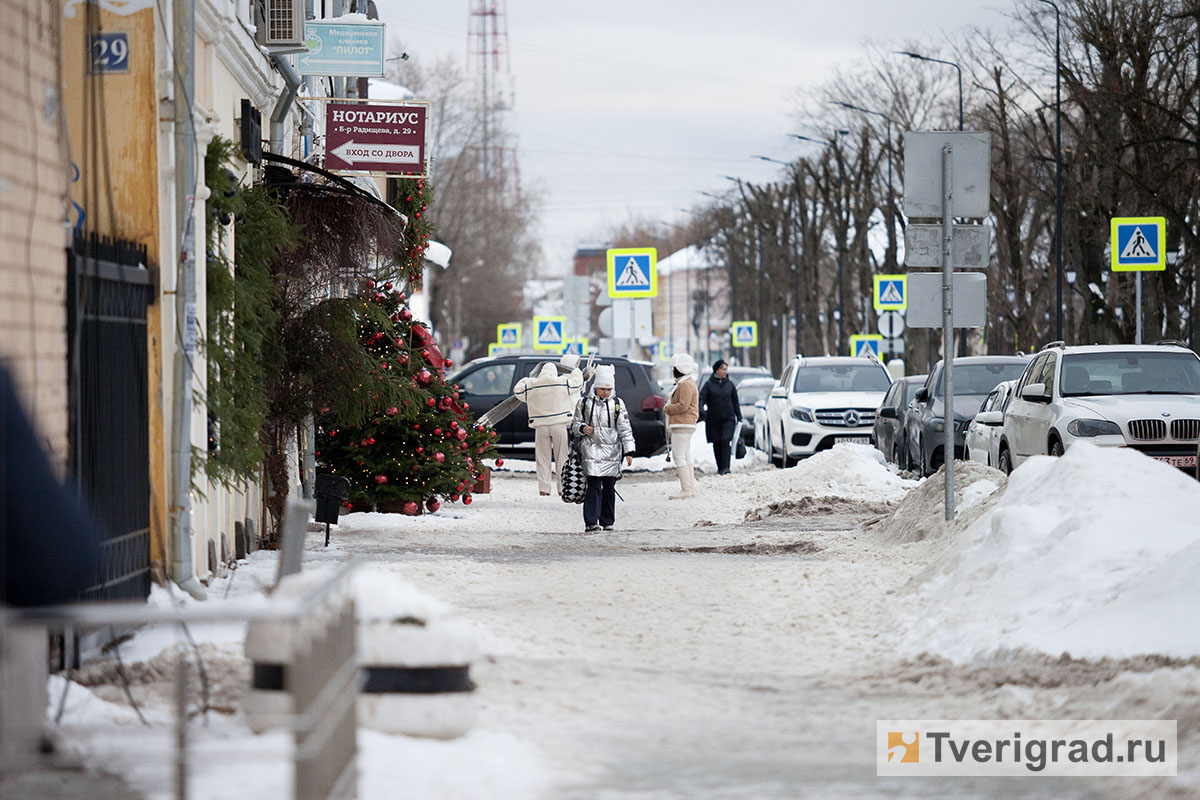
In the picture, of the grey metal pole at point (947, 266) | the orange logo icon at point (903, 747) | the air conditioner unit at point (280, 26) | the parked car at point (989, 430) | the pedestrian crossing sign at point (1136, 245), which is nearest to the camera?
the orange logo icon at point (903, 747)

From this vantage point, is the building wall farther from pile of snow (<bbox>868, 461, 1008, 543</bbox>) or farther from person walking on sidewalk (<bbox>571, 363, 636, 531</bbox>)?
person walking on sidewalk (<bbox>571, 363, 636, 531</bbox>)

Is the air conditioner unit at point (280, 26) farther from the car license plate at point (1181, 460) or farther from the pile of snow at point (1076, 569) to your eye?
the car license plate at point (1181, 460)

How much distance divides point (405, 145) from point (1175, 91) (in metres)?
26.5

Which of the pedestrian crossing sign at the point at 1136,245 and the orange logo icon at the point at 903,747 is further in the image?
the pedestrian crossing sign at the point at 1136,245

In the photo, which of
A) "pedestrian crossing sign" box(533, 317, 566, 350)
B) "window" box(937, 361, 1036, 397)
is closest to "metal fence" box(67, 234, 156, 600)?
"window" box(937, 361, 1036, 397)

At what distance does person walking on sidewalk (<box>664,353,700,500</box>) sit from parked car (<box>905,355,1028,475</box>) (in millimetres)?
3077

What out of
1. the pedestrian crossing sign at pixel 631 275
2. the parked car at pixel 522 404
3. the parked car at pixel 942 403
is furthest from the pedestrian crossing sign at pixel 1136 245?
the parked car at pixel 522 404

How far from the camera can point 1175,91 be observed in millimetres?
37344

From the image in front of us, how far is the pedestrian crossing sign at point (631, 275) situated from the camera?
2719 cm

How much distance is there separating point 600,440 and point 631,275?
1133 cm

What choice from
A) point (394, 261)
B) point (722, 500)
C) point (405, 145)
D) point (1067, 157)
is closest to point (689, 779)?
point (394, 261)

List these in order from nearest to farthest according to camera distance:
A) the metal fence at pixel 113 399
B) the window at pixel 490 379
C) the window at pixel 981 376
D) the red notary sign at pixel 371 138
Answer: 1. the metal fence at pixel 113 399
2. the red notary sign at pixel 371 138
3. the window at pixel 981 376
4. the window at pixel 490 379

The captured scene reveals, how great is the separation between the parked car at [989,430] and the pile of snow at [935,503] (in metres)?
2.83

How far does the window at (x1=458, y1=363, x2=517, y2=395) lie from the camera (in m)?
27.1
